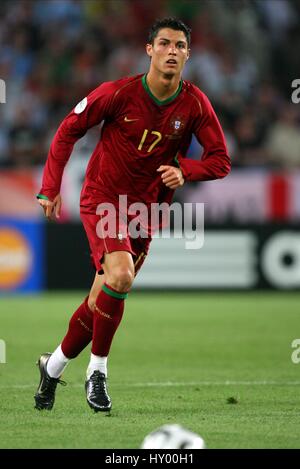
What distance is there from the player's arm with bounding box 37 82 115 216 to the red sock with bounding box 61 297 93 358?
63 centimetres

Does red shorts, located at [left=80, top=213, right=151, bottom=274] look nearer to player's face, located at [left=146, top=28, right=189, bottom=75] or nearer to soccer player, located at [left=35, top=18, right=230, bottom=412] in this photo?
soccer player, located at [left=35, top=18, right=230, bottom=412]

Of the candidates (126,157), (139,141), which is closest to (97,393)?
(126,157)

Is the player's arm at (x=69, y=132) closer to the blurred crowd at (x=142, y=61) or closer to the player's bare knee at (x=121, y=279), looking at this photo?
the player's bare knee at (x=121, y=279)

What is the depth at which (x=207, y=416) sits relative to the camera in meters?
6.01

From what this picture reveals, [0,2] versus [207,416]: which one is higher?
[0,2]

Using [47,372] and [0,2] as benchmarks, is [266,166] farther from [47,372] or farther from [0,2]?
[47,372]

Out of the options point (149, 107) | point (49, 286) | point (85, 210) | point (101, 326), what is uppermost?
point (149, 107)

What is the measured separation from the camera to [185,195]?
1488 cm

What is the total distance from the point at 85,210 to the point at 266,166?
906cm

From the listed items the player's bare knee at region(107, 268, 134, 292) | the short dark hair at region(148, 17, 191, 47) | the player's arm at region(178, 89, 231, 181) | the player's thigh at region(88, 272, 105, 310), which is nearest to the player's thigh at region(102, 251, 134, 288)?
the player's bare knee at region(107, 268, 134, 292)

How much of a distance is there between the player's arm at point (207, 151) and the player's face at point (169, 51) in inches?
11.3

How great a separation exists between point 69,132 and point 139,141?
16.9 inches

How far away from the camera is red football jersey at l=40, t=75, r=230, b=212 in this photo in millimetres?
6445
